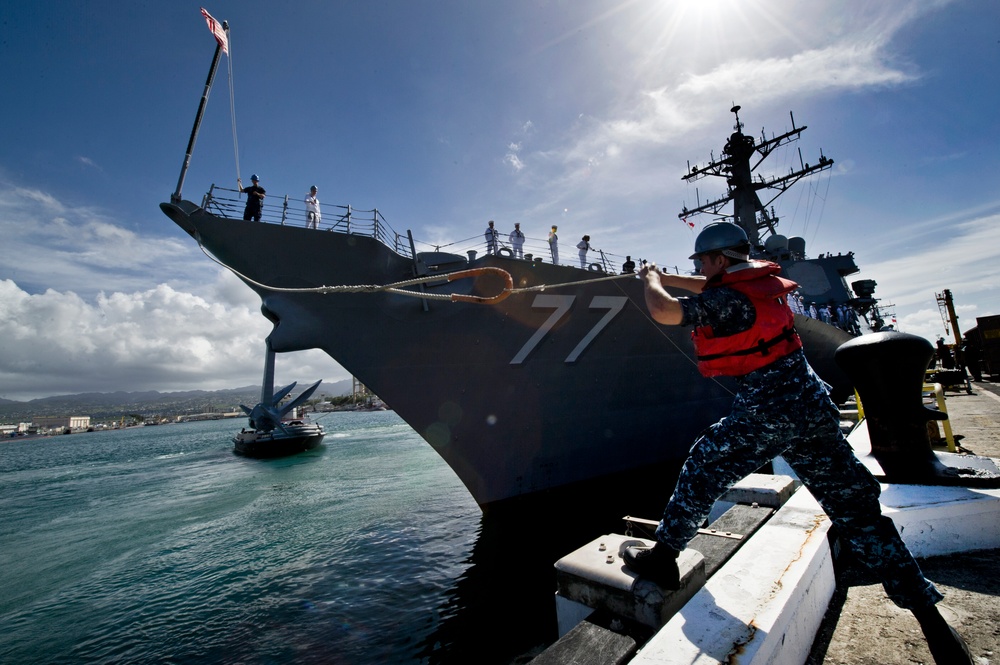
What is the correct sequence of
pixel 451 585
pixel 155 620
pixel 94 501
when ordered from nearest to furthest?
pixel 155 620, pixel 451 585, pixel 94 501

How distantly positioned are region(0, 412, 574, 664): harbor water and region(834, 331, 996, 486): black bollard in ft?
12.2

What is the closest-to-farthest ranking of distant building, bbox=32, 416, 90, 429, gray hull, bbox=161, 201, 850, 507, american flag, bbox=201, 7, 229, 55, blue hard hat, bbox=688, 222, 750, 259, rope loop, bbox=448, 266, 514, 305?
blue hard hat, bbox=688, 222, 750, 259 < rope loop, bbox=448, 266, 514, 305 < american flag, bbox=201, 7, 229, 55 < gray hull, bbox=161, 201, 850, 507 < distant building, bbox=32, 416, 90, 429

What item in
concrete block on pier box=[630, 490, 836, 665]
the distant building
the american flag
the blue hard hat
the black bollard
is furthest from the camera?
the distant building

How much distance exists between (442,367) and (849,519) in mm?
5975

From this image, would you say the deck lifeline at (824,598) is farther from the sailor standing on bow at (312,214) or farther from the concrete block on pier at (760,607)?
the sailor standing on bow at (312,214)

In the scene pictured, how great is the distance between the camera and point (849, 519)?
1675mm

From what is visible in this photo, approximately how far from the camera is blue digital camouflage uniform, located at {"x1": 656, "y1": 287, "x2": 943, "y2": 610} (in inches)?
65.3

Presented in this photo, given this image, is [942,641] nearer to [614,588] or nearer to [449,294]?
[614,588]

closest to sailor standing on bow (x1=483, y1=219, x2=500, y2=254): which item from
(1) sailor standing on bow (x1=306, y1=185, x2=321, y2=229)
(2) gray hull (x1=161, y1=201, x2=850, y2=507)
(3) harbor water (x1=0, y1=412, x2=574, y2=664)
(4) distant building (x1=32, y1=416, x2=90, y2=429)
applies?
(2) gray hull (x1=161, y1=201, x2=850, y2=507)

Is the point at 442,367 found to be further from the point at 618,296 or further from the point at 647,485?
the point at 647,485

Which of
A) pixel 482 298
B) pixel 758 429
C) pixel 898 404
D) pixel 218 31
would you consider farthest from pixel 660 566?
pixel 218 31

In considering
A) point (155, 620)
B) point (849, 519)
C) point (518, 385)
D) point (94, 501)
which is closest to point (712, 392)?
point (518, 385)

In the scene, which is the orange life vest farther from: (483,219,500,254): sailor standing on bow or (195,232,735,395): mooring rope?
(483,219,500,254): sailor standing on bow

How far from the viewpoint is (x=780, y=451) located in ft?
5.96
